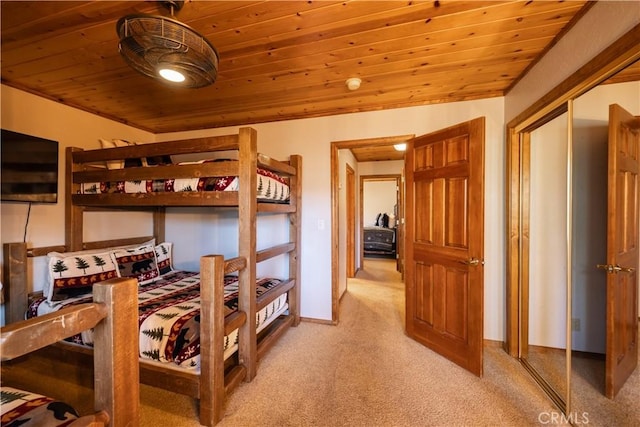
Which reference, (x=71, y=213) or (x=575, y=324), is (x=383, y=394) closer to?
(x=575, y=324)

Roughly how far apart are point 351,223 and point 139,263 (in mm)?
3290

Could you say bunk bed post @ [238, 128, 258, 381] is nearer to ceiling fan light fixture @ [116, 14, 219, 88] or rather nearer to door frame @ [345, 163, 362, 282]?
ceiling fan light fixture @ [116, 14, 219, 88]

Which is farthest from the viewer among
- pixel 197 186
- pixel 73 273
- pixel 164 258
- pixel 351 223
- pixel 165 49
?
pixel 351 223

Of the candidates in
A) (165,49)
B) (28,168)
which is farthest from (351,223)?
(28,168)

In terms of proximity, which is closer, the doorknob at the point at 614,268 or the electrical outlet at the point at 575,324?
the doorknob at the point at 614,268

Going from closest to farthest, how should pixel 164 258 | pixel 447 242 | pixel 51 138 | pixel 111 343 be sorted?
pixel 111 343 → pixel 447 242 → pixel 51 138 → pixel 164 258

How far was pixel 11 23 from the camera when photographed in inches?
58.7

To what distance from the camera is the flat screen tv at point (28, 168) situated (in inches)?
77.0

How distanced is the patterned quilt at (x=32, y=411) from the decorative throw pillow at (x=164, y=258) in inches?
74.2

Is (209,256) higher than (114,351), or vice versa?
(209,256)

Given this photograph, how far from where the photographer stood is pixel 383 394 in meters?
1.73

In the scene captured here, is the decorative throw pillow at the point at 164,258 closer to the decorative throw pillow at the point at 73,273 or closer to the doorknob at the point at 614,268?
the decorative throw pillow at the point at 73,273

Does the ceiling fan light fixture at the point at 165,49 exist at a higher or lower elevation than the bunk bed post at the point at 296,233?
higher

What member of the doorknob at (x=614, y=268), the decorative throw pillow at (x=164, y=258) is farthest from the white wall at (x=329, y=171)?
the doorknob at (x=614, y=268)
